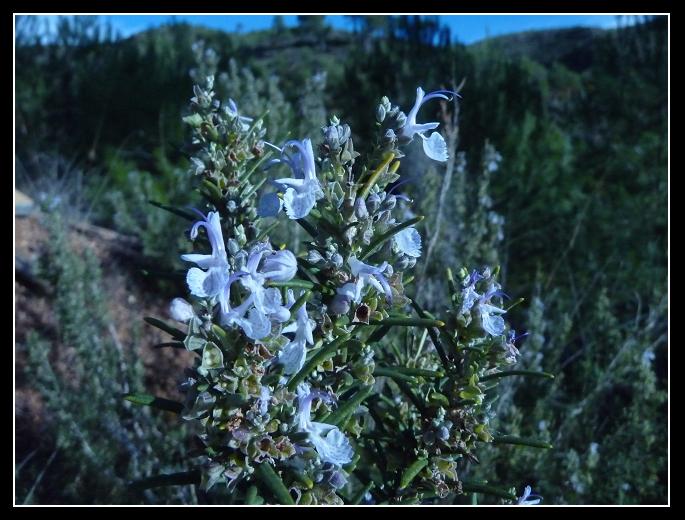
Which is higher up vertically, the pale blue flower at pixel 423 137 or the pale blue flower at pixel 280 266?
the pale blue flower at pixel 423 137

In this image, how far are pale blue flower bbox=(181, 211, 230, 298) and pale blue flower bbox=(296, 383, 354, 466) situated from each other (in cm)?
20

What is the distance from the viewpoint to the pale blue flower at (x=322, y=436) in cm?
89

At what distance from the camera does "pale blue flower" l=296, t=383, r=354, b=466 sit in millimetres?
887

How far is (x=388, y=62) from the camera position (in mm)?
4973

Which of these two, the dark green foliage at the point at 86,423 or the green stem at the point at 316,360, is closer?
the green stem at the point at 316,360

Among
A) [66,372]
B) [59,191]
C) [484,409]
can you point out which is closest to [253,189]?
[484,409]

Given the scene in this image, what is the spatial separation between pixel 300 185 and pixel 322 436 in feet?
1.18

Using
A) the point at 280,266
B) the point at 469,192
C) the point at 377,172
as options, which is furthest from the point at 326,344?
the point at 469,192

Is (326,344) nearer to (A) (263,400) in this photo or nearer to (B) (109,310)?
(A) (263,400)

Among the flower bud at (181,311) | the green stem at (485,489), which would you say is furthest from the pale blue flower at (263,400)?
the green stem at (485,489)

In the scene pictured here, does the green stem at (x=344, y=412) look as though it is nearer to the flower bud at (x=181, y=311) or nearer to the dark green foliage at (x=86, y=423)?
the flower bud at (x=181, y=311)

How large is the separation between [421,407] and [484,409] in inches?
4.1

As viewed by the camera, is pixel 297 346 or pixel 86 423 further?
pixel 86 423

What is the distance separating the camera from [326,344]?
0.95 m
